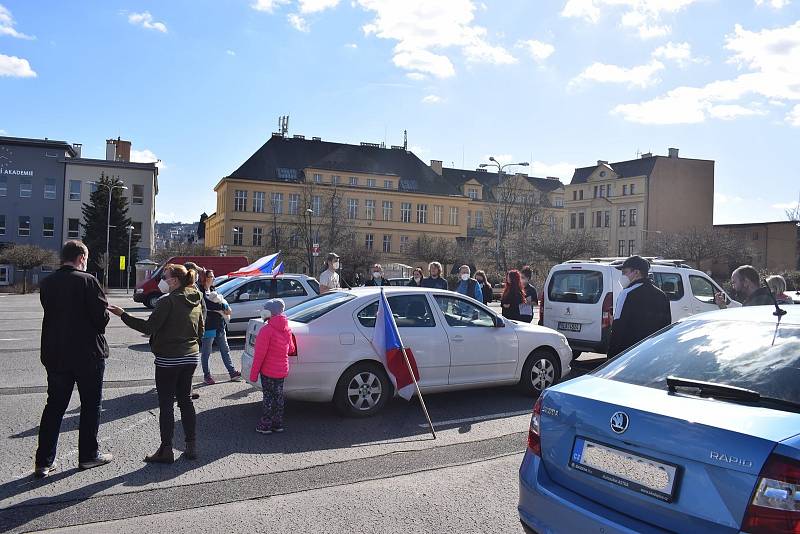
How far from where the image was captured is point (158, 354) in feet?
18.4

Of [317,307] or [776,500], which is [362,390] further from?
[776,500]

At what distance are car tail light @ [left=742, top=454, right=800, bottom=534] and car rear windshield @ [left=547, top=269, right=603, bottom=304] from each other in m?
8.80

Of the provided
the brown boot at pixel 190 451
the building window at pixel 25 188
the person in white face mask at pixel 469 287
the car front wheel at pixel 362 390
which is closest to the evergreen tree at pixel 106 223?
the building window at pixel 25 188

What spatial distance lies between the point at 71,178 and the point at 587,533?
72.3 meters

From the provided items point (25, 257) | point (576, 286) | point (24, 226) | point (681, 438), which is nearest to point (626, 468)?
point (681, 438)

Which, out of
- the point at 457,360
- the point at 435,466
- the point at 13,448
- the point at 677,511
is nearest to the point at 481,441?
the point at 435,466

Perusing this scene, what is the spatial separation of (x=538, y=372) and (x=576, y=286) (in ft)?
10.7

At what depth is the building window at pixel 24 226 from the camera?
2493 inches

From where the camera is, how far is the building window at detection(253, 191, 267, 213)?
73.3m

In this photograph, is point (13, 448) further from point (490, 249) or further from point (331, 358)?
point (490, 249)

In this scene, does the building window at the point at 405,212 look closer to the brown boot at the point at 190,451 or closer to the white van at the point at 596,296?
the white van at the point at 596,296

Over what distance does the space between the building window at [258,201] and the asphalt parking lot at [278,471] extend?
66205mm

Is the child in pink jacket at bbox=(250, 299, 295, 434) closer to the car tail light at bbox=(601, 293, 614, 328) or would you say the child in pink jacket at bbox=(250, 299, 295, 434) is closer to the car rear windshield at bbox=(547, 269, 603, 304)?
the car tail light at bbox=(601, 293, 614, 328)

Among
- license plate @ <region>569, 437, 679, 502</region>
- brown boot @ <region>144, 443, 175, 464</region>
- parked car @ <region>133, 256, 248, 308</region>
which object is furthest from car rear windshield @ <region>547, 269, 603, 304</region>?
parked car @ <region>133, 256, 248, 308</region>
